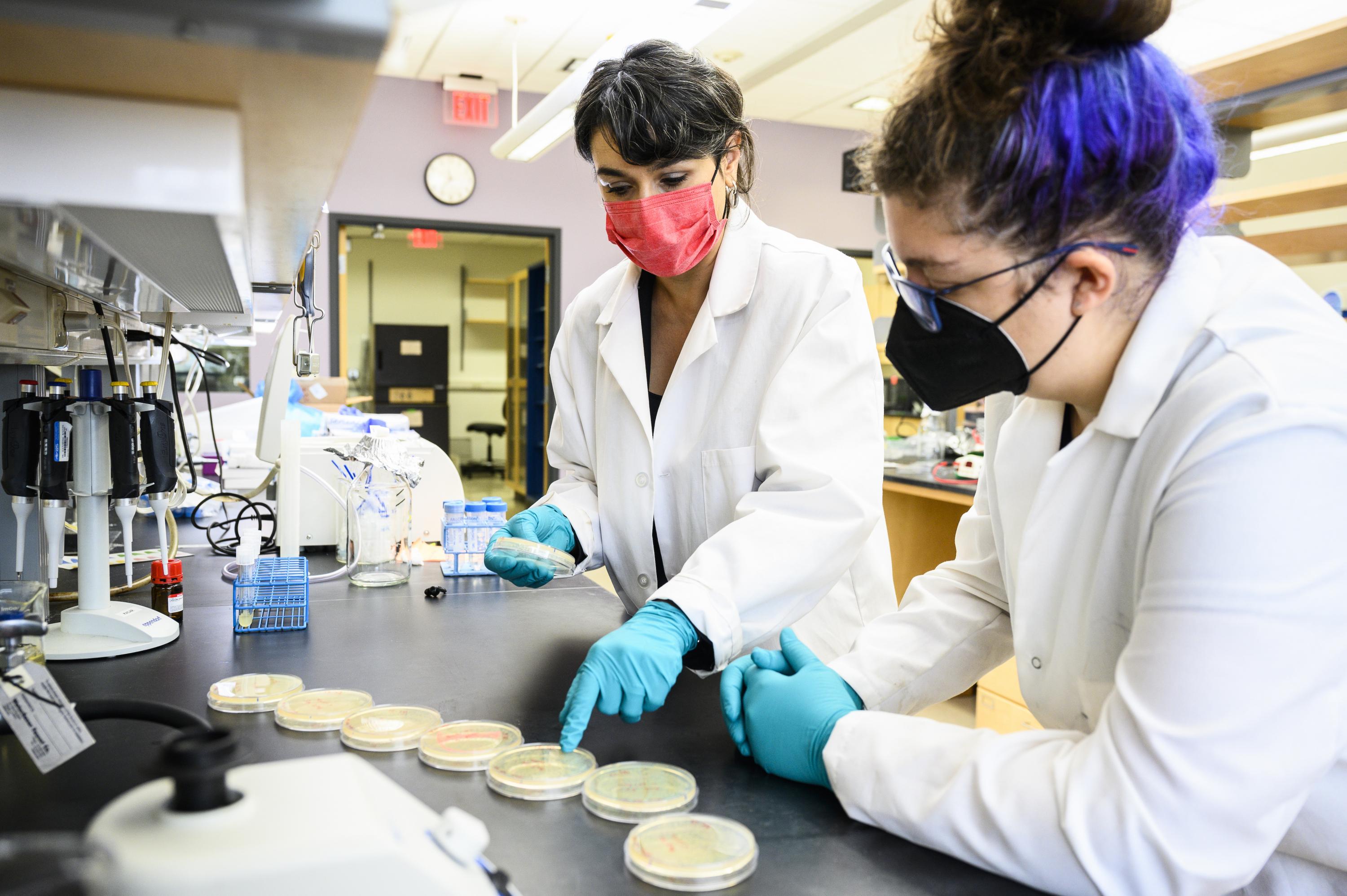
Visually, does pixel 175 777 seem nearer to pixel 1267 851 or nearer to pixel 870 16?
pixel 1267 851

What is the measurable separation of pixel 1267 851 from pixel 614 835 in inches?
20.4

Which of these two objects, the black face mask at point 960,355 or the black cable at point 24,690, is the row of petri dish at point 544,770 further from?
the black face mask at point 960,355

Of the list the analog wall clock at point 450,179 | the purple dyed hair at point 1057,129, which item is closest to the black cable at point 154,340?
the purple dyed hair at point 1057,129

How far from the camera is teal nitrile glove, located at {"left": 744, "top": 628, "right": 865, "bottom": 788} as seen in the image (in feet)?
2.95

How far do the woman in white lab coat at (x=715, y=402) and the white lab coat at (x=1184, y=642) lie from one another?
1.32 ft

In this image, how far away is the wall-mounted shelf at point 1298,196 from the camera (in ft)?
8.93

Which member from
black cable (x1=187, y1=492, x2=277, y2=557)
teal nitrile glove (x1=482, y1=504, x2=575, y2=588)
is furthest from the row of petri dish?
black cable (x1=187, y1=492, x2=277, y2=557)

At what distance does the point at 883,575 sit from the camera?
5.19 ft

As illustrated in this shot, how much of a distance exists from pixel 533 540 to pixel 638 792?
2.46 ft

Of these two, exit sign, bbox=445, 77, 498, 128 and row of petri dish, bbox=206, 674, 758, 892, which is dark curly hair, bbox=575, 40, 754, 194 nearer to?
row of petri dish, bbox=206, 674, 758, 892

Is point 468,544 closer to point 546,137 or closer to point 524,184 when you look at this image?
point 546,137

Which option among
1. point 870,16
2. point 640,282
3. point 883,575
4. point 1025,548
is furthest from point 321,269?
point 1025,548

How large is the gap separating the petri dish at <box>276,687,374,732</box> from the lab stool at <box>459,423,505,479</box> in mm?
10111

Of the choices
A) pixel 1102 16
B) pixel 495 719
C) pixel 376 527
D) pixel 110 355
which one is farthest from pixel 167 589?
pixel 1102 16
